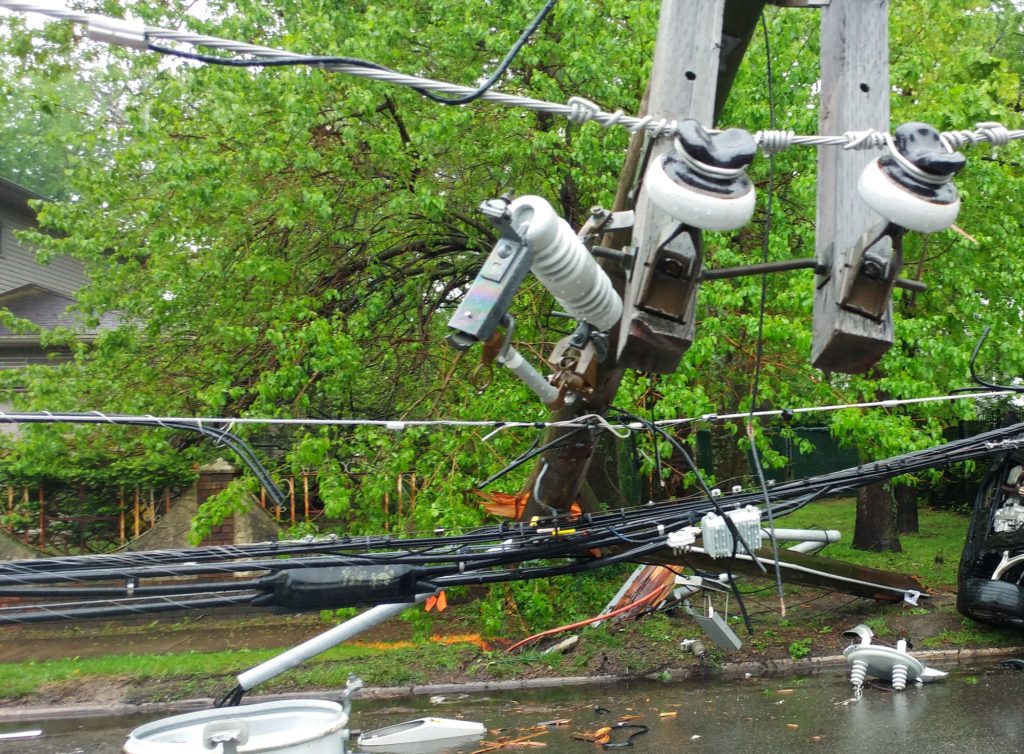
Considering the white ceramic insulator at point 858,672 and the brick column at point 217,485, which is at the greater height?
the brick column at point 217,485

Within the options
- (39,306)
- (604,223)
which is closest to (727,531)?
(604,223)

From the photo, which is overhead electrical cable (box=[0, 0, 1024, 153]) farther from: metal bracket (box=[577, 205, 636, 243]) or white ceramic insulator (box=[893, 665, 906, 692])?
white ceramic insulator (box=[893, 665, 906, 692])

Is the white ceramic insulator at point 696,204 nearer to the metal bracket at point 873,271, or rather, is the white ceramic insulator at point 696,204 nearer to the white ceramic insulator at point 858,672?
the metal bracket at point 873,271

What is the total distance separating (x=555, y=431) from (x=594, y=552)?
90 cm

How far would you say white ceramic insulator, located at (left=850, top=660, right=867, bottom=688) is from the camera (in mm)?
8383

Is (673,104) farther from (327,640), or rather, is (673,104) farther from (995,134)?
(327,640)

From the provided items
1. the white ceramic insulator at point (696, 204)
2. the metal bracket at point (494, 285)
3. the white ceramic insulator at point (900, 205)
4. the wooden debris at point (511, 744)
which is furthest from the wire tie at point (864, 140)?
the wooden debris at point (511, 744)

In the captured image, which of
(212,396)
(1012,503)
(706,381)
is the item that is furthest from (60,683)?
(1012,503)

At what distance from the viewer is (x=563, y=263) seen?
11.9 feet

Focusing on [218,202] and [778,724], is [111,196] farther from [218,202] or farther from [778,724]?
[778,724]

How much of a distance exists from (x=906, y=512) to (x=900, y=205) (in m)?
15.1

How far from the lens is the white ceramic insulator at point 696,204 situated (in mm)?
3088

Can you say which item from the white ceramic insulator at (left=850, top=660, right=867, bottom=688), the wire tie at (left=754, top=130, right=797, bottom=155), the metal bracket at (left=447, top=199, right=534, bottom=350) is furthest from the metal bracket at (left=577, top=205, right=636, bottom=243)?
the white ceramic insulator at (left=850, top=660, right=867, bottom=688)

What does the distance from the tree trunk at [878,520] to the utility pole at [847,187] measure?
36.4ft
